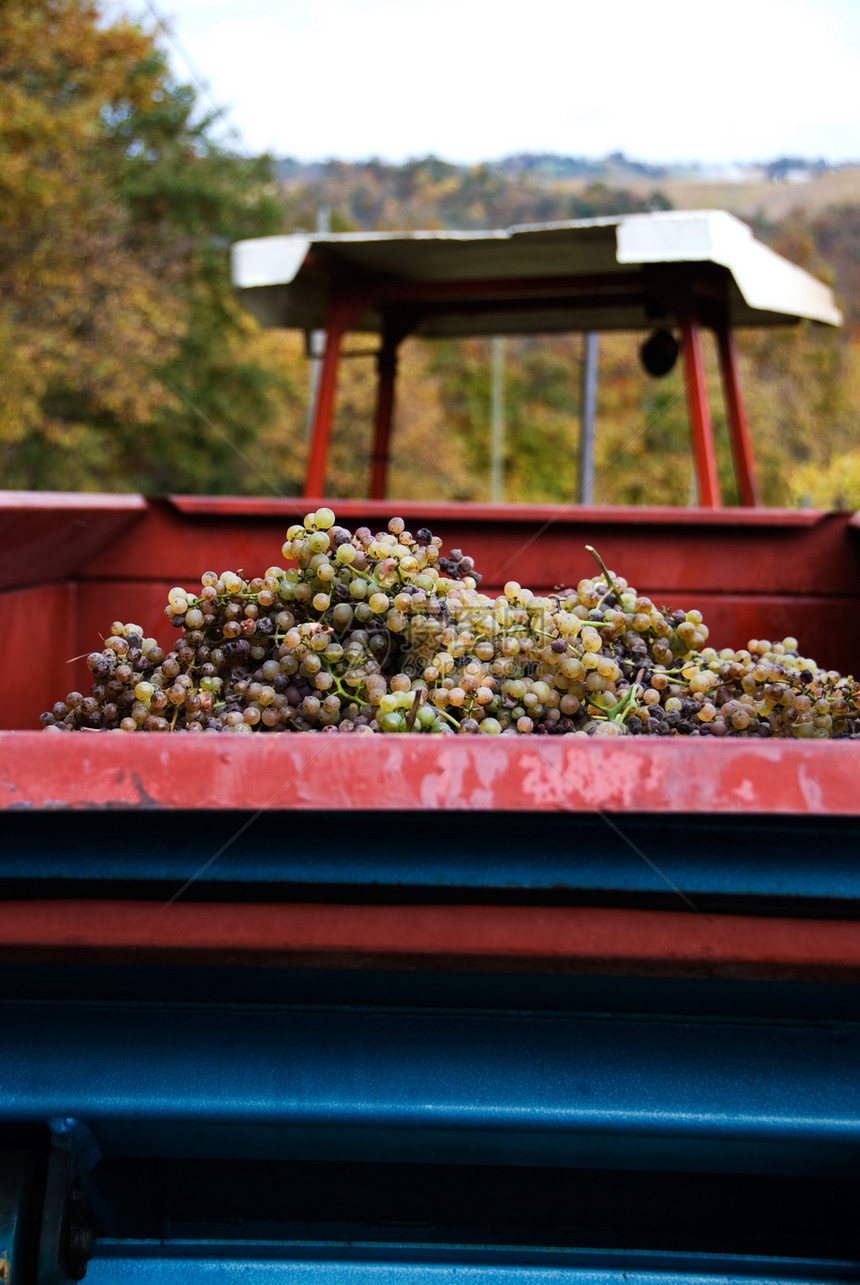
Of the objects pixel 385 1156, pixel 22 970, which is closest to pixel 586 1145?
pixel 385 1156

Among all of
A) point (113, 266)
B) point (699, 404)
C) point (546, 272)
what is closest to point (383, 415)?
point (546, 272)

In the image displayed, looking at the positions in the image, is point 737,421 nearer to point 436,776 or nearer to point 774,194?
point 436,776

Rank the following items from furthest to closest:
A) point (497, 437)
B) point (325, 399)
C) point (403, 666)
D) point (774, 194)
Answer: point (774, 194), point (497, 437), point (325, 399), point (403, 666)

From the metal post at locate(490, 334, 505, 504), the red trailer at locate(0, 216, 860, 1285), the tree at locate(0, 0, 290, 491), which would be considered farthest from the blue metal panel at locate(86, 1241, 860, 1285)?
the metal post at locate(490, 334, 505, 504)

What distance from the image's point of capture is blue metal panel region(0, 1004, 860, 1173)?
923mm

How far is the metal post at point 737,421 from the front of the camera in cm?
414

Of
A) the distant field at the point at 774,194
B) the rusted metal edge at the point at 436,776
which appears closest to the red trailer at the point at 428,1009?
the rusted metal edge at the point at 436,776

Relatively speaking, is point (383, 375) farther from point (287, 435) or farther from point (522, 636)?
point (287, 435)

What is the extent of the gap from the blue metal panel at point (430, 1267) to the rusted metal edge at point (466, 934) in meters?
0.33

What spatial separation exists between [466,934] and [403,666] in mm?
506

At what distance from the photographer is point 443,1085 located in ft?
3.08

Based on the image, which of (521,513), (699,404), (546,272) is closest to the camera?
(521,513)

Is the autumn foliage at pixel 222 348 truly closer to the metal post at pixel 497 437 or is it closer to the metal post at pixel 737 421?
the metal post at pixel 497 437

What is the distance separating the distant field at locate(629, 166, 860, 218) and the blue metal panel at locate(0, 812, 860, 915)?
4735 cm
